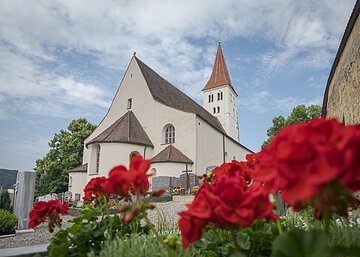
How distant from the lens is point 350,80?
16.2ft

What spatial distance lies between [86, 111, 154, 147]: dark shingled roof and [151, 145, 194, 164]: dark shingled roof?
1.64m

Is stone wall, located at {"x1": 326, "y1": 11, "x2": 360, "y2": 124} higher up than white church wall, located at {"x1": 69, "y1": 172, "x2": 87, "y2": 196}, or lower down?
higher up

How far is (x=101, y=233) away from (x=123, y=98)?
83.3 ft

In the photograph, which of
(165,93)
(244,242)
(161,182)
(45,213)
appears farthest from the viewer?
(165,93)

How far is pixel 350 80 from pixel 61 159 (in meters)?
32.9

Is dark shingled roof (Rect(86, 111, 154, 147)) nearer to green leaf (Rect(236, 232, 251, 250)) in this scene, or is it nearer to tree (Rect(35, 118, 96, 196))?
tree (Rect(35, 118, 96, 196))

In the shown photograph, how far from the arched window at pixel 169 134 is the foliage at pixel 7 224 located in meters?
16.7

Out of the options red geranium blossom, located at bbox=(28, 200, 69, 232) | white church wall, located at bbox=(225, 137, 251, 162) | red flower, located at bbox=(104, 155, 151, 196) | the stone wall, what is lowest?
red geranium blossom, located at bbox=(28, 200, 69, 232)

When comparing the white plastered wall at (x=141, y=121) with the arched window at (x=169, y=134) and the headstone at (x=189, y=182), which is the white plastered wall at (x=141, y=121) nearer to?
the arched window at (x=169, y=134)

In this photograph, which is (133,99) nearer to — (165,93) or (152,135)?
(165,93)

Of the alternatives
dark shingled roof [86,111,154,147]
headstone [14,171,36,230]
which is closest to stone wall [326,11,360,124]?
headstone [14,171,36,230]

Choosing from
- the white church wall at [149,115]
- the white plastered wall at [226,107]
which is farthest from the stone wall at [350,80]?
the white plastered wall at [226,107]

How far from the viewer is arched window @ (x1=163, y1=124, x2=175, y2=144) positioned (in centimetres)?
2375

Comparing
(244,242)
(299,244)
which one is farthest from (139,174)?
(244,242)
